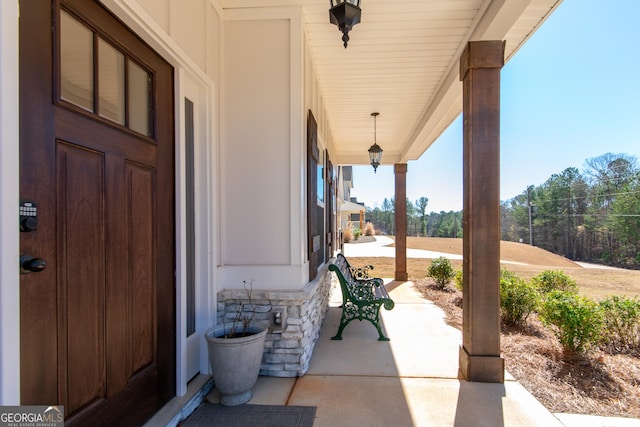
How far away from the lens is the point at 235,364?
223 centimetres

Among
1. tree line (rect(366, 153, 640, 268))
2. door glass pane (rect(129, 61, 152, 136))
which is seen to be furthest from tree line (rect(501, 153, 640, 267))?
door glass pane (rect(129, 61, 152, 136))

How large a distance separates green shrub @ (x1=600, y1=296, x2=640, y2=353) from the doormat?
3.25 metres

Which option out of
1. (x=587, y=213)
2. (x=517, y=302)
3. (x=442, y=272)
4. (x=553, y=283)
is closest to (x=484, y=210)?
(x=517, y=302)

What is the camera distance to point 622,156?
76.9 ft

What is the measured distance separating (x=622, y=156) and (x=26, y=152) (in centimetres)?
3169

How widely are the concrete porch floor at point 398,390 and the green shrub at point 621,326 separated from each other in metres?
1.53

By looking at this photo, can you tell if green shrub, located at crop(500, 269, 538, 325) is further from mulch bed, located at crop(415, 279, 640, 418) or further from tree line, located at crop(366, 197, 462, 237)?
tree line, located at crop(366, 197, 462, 237)

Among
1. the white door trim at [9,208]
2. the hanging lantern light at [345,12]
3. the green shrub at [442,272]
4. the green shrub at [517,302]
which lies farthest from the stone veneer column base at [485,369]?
the green shrub at [442,272]

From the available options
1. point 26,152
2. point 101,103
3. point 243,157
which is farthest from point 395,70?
point 26,152

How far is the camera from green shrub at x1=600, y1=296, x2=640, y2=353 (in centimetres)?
344

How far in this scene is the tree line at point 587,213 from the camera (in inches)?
790

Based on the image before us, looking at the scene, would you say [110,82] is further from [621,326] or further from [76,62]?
[621,326]

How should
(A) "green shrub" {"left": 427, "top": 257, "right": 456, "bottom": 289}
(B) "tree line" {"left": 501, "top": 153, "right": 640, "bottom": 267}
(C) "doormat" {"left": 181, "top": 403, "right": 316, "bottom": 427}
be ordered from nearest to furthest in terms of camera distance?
1. (C) "doormat" {"left": 181, "top": 403, "right": 316, "bottom": 427}
2. (A) "green shrub" {"left": 427, "top": 257, "right": 456, "bottom": 289}
3. (B) "tree line" {"left": 501, "top": 153, "right": 640, "bottom": 267}

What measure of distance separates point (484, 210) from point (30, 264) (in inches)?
Result: 109
